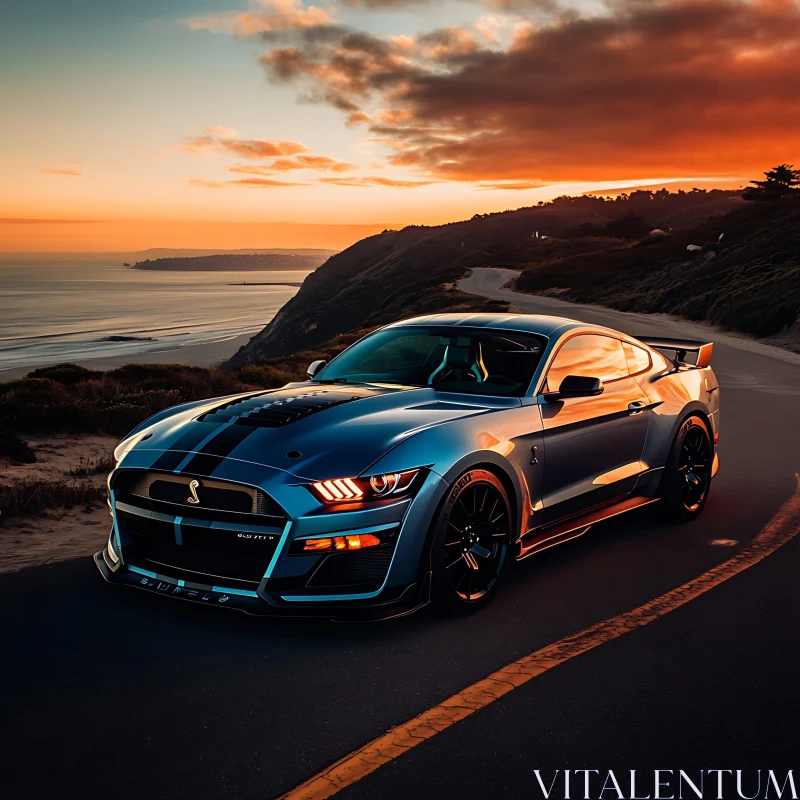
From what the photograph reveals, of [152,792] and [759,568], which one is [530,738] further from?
[759,568]

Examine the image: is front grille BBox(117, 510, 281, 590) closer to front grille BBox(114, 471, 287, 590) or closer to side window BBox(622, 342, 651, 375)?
front grille BBox(114, 471, 287, 590)

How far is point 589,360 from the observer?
642 centimetres

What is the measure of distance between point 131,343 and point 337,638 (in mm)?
90395

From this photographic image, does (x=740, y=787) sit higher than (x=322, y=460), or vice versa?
(x=322, y=460)

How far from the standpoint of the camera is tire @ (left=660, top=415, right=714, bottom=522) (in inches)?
273

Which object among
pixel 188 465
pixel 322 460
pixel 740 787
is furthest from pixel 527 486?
pixel 740 787

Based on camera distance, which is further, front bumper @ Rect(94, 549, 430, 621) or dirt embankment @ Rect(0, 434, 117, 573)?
dirt embankment @ Rect(0, 434, 117, 573)

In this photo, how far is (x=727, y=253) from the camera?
189ft

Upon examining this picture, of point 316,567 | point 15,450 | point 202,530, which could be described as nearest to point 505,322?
point 316,567

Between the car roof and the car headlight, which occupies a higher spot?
the car roof

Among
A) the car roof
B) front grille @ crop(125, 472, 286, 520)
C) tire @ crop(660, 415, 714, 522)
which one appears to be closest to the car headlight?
front grille @ crop(125, 472, 286, 520)

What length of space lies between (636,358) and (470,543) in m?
2.61

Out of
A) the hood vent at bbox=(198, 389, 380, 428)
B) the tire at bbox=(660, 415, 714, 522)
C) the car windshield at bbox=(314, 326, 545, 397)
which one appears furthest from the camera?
the tire at bbox=(660, 415, 714, 522)

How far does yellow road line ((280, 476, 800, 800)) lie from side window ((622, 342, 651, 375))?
58.7 inches
